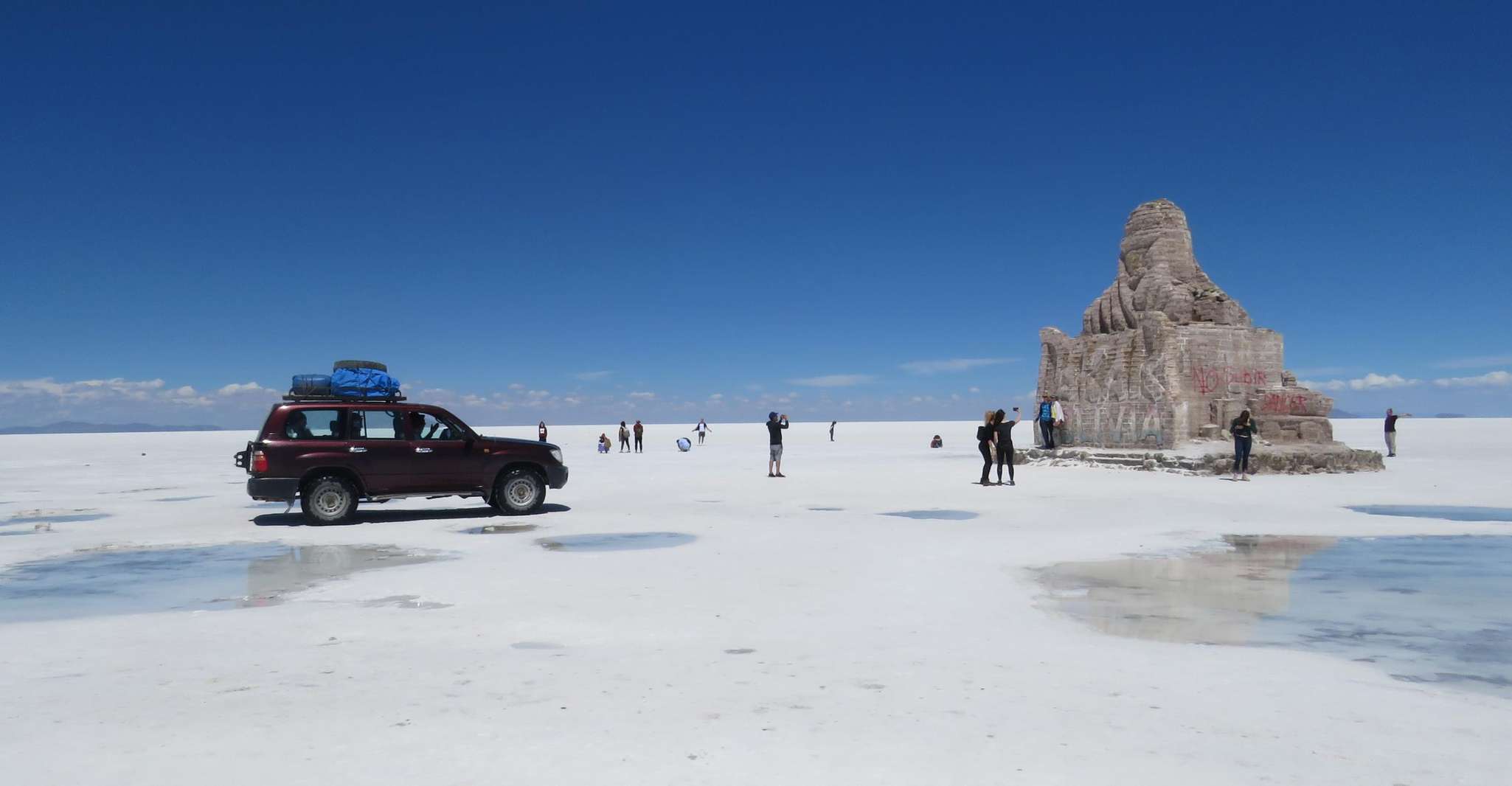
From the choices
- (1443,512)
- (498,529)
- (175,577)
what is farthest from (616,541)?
(1443,512)

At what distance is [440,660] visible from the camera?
5770 mm

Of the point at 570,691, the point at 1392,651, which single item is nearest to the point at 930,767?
the point at 570,691

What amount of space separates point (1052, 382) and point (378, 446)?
2050 centimetres

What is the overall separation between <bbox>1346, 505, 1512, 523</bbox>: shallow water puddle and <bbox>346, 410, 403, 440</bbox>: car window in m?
14.8

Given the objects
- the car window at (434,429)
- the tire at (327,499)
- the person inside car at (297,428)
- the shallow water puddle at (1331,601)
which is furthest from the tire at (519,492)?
the shallow water puddle at (1331,601)

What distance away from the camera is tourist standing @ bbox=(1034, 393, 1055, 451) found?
26.8m

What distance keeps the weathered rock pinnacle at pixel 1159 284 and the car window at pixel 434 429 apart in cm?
1891

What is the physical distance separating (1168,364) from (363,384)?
1911 centimetres

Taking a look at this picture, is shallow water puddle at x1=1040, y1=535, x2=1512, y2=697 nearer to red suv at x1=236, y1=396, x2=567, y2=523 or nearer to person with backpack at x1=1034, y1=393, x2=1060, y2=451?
red suv at x1=236, y1=396, x2=567, y2=523

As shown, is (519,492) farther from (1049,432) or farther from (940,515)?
(1049,432)

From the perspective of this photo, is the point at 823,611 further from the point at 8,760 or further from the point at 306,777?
the point at 8,760

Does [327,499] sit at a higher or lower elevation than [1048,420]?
lower

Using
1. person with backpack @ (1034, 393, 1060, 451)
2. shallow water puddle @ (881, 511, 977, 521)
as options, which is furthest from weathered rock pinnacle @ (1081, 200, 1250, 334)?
shallow water puddle @ (881, 511, 977, 521)

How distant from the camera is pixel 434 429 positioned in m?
14.3
